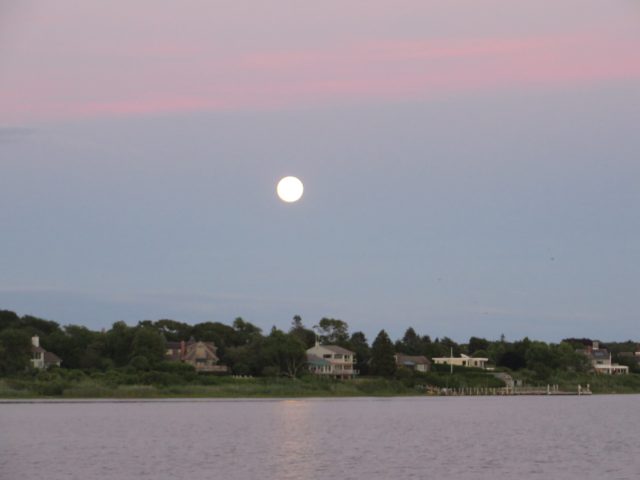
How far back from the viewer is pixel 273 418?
327ft

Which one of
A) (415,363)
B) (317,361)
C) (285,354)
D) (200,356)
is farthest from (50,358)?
(415,363)

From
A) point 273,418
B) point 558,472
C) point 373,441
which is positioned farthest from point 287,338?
point 558,472

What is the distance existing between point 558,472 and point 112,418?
53927 mm

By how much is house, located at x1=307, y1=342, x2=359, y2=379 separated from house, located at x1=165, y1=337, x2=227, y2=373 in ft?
48.6

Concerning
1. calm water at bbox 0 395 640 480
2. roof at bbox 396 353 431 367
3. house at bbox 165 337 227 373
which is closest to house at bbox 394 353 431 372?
roof at bbox 396 353 431 367

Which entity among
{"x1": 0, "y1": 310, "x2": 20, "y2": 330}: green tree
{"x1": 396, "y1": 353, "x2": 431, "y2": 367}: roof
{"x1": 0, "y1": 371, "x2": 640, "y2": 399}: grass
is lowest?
{"x1": 0, "y1": 371, "x2": 640, "y2": 399}: grass

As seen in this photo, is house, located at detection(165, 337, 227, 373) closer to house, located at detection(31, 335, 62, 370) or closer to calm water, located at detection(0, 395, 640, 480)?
house, located at detection(31, 335, 62, 370)

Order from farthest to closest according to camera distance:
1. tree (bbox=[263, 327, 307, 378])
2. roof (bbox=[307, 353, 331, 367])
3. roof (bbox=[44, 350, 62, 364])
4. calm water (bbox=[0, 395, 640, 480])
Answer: roof (bbox=[307, 353, 331, 367])
roof (bbox=[44, 350, 62, 364])
tree (bbox=[263, 327, 307, 378])
calm water (bbox=[0, 395, 640, 480])

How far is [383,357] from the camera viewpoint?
160m

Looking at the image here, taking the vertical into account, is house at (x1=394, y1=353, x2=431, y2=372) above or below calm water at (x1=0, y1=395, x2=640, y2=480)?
above

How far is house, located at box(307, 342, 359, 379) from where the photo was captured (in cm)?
17138

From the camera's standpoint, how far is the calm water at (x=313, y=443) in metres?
53.6

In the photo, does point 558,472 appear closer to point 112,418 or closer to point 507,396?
point 112,418

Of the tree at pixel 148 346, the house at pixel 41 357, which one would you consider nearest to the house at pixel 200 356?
the tree at pixel 148 346
